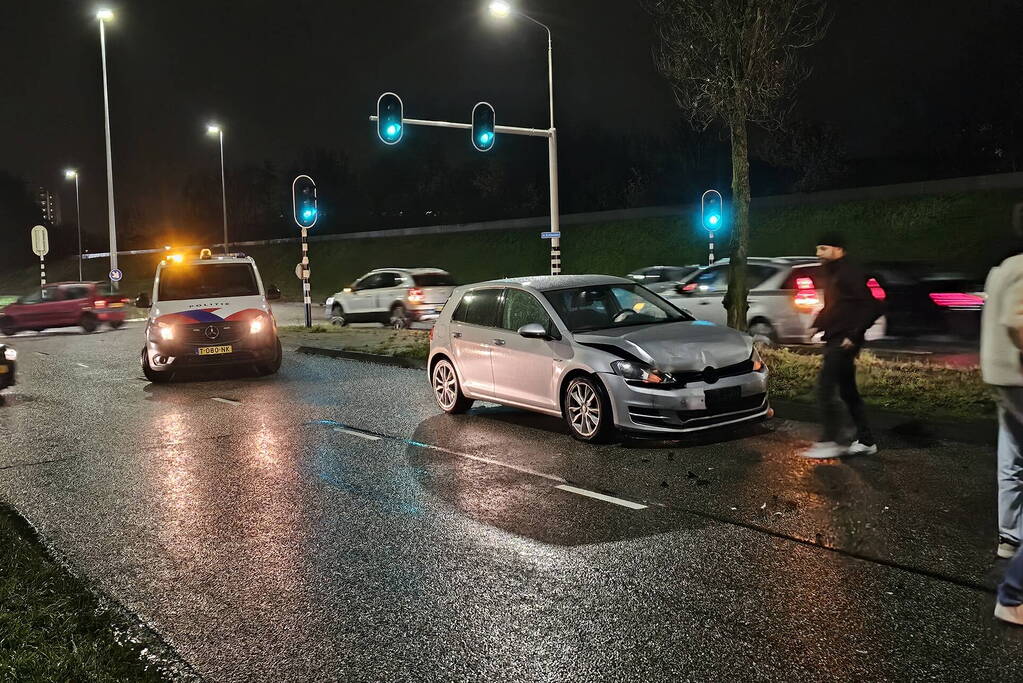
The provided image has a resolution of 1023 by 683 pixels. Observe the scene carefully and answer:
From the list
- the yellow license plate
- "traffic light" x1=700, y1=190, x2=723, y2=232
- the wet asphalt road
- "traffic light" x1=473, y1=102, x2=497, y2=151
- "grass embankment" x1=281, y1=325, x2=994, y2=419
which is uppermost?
"traffic light" x1=473, y1=102, x2=497, y2=151

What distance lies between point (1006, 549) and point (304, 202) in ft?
69.6

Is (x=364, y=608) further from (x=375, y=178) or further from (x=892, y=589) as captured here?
(x=375, y=178)

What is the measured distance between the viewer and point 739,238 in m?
15.8

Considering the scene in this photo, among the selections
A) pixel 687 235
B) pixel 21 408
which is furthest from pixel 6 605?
pixel 687 235

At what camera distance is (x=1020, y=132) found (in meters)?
47.3

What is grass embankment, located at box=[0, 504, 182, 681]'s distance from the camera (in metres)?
3.91

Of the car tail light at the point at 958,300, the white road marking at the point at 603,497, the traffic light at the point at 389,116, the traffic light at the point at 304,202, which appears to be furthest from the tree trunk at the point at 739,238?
the traffic light at the point at 304,202

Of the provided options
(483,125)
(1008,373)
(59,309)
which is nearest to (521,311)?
(1008,373)

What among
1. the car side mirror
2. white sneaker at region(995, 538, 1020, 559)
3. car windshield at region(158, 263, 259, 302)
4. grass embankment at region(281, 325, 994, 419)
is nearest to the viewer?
white sneaker at region(995, 538, 1020, 559)

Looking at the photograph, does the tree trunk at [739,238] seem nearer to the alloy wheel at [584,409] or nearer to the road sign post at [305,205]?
the alloy wheel at [584,409]

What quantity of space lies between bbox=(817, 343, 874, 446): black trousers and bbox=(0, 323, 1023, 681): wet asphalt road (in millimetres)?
392

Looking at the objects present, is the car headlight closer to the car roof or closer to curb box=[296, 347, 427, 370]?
the car roof

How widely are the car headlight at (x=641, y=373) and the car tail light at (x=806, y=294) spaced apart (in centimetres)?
806

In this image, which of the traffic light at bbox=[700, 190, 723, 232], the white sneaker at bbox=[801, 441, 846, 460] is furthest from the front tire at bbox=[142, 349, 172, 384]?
the traffic light at bbox=[700, 190, 723, 232]
